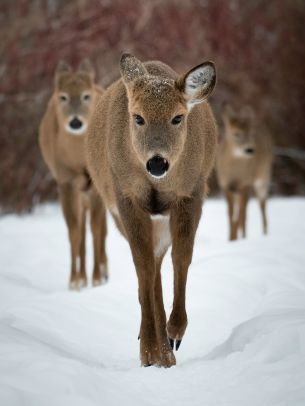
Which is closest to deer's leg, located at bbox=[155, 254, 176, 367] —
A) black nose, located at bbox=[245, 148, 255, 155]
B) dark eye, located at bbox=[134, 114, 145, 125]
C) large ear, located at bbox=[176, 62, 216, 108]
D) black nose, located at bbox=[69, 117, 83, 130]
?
dark eye, located at bbox=[134, 114, 145, 125]

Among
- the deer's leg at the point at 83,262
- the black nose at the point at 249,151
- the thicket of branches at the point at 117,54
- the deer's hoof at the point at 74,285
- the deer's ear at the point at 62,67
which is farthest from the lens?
the thicket of branches at the point at 117,54

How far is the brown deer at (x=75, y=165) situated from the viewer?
8.38m

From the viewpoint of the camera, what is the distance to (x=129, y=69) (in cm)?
486

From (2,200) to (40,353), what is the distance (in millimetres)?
10977

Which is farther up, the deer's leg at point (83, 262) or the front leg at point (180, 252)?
the front leg at point (180, 252)

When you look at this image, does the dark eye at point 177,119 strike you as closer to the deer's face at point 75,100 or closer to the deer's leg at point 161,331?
the deer's leg at point 161,331

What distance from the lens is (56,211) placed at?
1459 centimetres

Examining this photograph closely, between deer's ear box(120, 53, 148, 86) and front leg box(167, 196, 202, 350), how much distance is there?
790 mm

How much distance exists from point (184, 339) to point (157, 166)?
4.83 feet

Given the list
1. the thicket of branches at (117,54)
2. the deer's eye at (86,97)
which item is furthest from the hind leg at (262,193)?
the deer's eye at (86,97)

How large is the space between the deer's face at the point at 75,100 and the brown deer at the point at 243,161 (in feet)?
10.7

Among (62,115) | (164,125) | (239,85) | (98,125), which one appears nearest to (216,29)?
(239,85)

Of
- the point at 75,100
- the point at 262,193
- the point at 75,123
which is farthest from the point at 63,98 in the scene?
the point at 262,193

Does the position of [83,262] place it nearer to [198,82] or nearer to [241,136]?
[198,82]
